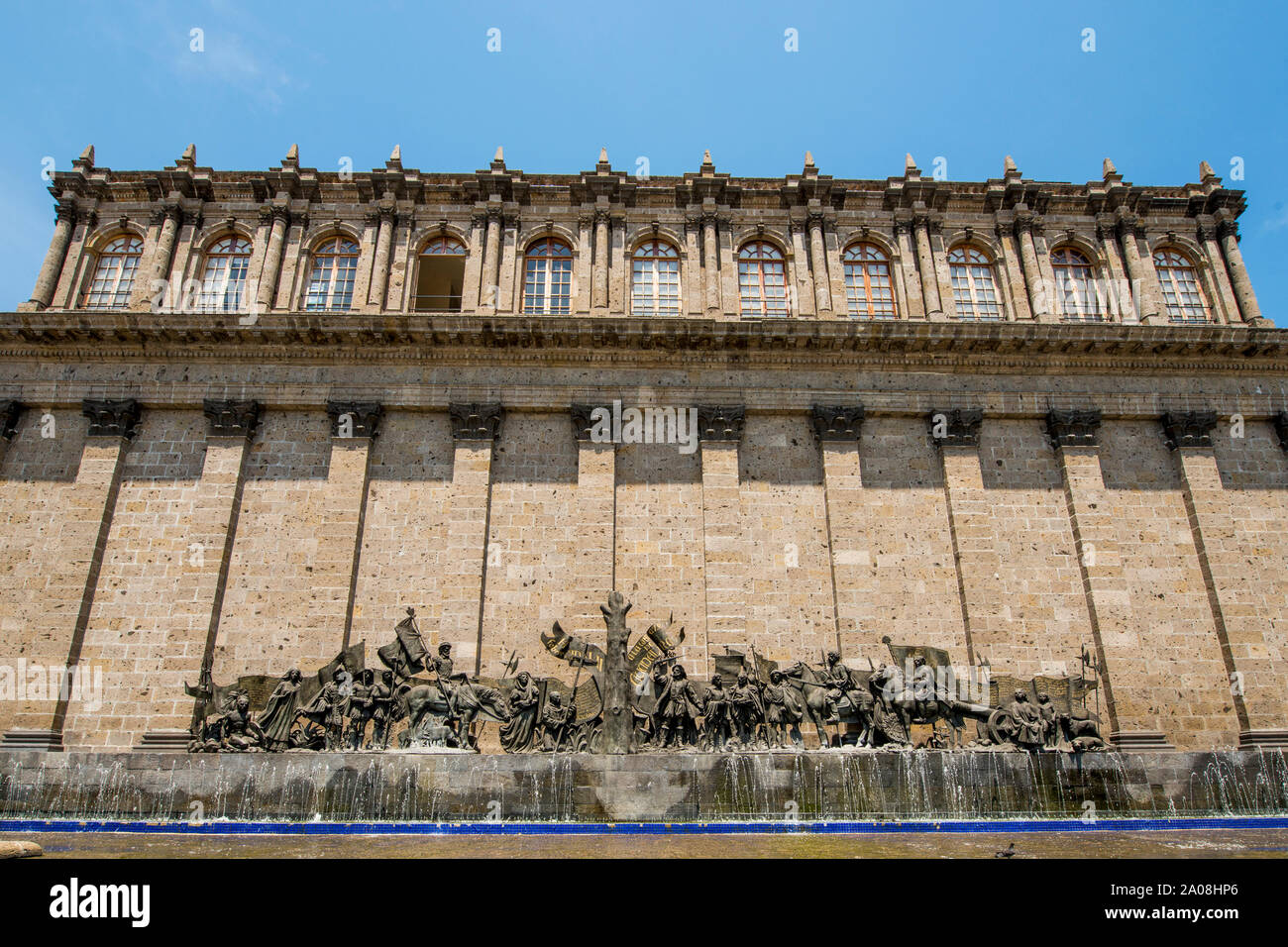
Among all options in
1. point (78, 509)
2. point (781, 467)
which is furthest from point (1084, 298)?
point (78, 509)

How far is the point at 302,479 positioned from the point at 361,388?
9.56ft

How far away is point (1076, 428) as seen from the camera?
72.9ft

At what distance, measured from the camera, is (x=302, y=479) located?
70.7ft

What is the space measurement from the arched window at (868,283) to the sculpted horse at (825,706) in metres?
11.7

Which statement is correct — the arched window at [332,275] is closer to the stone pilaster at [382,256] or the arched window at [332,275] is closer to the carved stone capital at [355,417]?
the stone pilaster at [382,256]

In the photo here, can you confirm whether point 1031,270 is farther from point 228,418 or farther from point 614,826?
point 228,418

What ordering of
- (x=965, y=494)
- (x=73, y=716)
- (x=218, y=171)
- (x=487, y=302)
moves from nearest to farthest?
(x=73, y=716), (x=965, y=494), (x=487, y=302), (x=218, y=171)

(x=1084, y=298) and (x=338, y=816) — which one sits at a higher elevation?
(x=1084, y=298)

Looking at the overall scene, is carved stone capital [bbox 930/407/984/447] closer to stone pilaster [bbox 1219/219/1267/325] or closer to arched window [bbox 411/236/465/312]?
stone pilaster [bbox 1219/219/1267/325]

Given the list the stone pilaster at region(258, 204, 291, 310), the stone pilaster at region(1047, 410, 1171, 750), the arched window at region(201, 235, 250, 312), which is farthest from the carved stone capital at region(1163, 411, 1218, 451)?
the arched window at region(201, 235, 250, 312)

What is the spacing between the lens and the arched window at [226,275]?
23.7 meters

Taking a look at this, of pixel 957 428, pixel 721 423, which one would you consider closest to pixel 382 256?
pixel 721 423

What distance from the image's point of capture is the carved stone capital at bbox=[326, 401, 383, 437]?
856 inches

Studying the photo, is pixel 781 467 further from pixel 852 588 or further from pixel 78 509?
pixel 78 509
